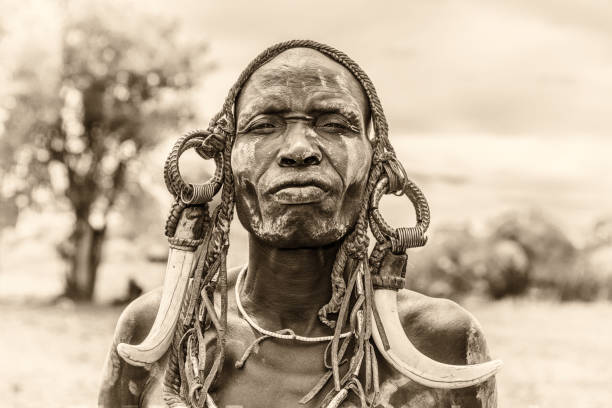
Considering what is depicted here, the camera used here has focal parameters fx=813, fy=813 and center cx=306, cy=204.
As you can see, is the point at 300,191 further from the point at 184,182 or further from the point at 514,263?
the point at 514,263

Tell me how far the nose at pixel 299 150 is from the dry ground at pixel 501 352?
829 centimetres

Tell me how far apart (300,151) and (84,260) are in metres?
21.2

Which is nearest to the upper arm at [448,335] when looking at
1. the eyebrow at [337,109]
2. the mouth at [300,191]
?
the mouth at [300,191]

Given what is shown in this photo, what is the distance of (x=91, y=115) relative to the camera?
2275 cm

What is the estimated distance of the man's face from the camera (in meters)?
3.16

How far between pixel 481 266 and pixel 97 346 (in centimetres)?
1049

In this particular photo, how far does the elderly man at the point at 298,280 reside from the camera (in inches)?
128

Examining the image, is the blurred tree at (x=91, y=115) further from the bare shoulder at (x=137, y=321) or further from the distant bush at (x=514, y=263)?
the bare shoulder at (x=137, y=321)

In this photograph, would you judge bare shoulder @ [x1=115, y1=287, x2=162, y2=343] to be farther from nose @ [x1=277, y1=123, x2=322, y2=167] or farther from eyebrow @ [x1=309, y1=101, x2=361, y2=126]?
eyebrow @ [x1=309, y1=101, x2=361, y2=126]

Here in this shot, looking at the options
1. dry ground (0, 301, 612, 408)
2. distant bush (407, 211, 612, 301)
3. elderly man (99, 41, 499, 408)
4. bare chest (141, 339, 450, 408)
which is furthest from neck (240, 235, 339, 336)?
distant bush (407, 211, 612, 301)

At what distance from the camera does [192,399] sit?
3.21m

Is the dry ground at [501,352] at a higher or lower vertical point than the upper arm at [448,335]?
lower

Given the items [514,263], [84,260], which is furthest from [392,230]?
[84,260]

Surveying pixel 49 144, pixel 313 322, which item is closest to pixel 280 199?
pixel 313 322
